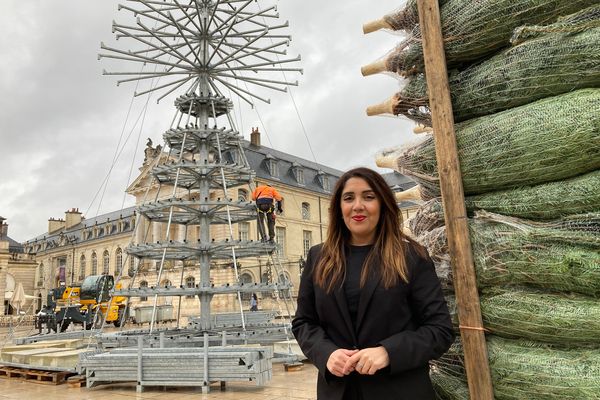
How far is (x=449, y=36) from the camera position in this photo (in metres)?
2.46

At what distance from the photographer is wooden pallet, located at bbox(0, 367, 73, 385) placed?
8.95 m

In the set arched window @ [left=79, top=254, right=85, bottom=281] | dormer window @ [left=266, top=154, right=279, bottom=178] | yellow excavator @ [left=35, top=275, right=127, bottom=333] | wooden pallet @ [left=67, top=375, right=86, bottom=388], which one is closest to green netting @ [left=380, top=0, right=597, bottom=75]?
wooden pallet @ [left=67, top=375, right=86, bottom=388]

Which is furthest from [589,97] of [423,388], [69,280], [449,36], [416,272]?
[69,280]

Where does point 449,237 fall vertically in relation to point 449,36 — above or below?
below

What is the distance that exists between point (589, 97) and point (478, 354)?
1.27 meters

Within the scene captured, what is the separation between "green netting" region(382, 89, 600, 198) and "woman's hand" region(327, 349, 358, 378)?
1074 mm

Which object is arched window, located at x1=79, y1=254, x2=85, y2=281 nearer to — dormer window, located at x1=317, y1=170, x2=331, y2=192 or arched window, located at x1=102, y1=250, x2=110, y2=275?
arched window, located at x1=102, y1=250, x2=110, y2=275

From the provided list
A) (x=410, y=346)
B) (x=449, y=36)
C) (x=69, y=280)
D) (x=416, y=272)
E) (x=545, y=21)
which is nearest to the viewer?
(x=410, y=346)

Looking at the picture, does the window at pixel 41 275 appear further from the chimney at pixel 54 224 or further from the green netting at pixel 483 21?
the green netting at pixel 483 21

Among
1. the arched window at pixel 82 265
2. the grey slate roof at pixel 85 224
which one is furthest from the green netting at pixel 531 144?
the arched window at pixel 82 265

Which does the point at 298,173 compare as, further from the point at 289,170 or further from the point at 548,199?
the point at 548,199

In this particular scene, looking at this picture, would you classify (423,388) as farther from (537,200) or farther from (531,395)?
(537,200)

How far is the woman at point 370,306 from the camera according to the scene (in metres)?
1.94

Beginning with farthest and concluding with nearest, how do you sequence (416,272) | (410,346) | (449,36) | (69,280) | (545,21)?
(69,280) < (449,36) < (545,21) < (416,272) < (410,346)
